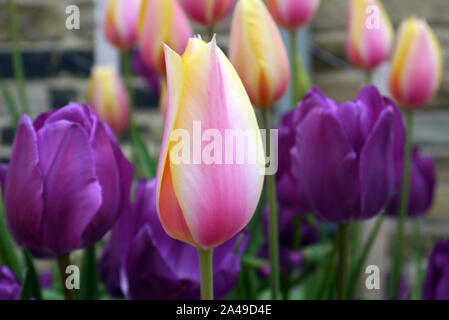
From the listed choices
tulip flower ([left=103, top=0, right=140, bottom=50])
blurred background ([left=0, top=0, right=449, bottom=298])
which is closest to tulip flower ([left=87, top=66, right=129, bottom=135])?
tulip flower ([left=103, top=0, right=140, bottom=50])

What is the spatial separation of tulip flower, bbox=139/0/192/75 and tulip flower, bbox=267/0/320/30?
61 mm

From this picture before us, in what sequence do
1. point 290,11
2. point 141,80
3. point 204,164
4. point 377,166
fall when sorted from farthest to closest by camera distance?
point 141,80
point 290,11
point 377,166
point 204,164

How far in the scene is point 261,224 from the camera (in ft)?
1.80

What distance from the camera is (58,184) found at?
0.83ft

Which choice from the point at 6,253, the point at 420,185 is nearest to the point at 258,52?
the point at 6,253

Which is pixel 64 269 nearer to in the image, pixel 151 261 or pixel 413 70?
pixel 151 261

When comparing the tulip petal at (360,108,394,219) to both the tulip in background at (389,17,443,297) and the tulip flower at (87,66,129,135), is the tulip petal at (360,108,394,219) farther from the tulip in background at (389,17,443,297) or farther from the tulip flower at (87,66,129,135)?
the tulip flower at (87,66,129,135)

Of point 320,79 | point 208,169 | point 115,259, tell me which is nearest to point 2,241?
point 115,259

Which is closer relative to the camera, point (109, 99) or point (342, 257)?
point (342, 257)

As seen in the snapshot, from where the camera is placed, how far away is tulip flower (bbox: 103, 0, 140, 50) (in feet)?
1.69

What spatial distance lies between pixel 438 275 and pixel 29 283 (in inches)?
7.6

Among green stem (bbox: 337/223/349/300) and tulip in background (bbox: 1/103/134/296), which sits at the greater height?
tulip in background (bbox: 1/103/134/296)

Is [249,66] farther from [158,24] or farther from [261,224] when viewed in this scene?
[261,224]

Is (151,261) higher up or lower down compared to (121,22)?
lower down
